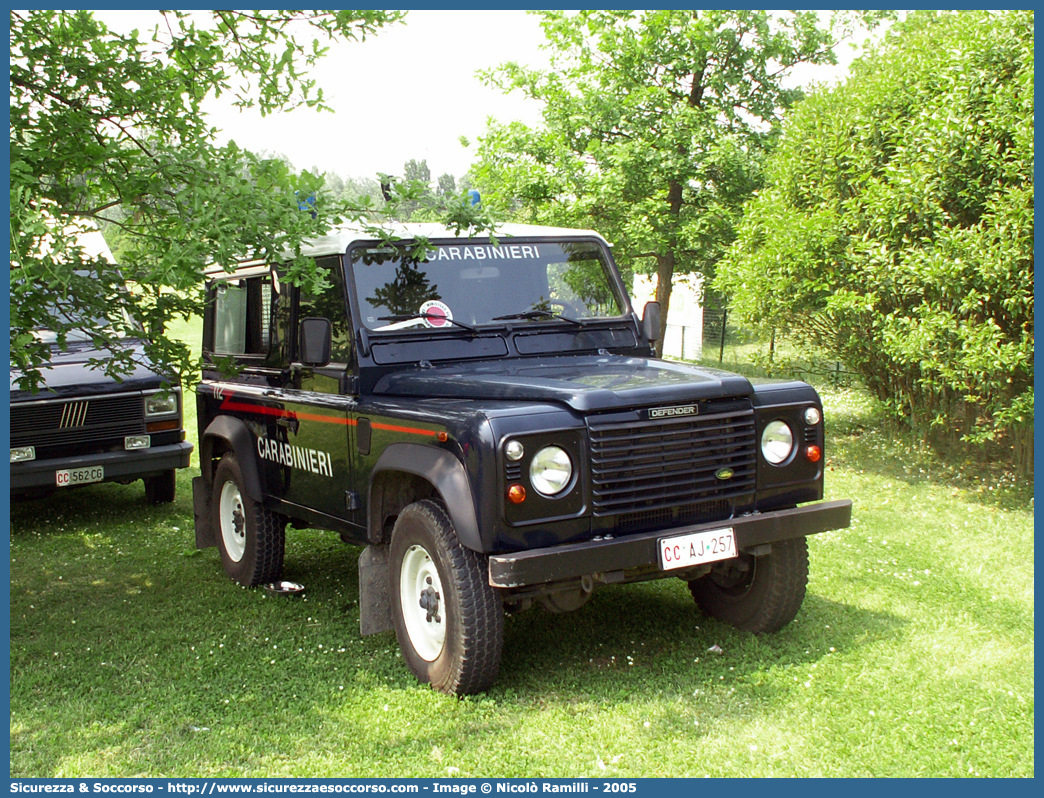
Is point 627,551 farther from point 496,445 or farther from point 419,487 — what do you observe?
point 419,487

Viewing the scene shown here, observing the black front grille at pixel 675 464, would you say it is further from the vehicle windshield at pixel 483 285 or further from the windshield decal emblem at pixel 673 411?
the vehicle windshield at pixel 483 285

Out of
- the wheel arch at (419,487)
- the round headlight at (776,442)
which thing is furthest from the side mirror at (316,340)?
the round headlight at (776,442)

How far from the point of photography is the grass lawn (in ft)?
13.3

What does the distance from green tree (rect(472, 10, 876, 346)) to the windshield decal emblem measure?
32.4 ft

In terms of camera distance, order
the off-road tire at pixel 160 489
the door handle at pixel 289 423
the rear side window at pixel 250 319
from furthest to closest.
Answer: the off-road tire at pixel 160 489 < the rear side window at pixel 250 319 < the door handle at pixel 289 423

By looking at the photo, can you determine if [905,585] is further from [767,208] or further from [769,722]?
[767,208]

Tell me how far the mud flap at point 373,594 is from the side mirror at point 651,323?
212cm

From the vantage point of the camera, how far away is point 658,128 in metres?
14.8

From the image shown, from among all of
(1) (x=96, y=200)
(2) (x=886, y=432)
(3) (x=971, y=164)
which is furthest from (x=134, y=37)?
(2) (x=886, y=432)

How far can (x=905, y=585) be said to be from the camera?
6.28m

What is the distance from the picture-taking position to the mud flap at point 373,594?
196 inches

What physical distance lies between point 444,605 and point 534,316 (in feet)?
6.12

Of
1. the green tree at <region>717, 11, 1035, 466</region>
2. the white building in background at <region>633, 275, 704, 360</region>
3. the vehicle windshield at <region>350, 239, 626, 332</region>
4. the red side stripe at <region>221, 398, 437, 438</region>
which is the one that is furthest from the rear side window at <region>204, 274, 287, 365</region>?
the white building in background at <region>633, 275, 704, 360</region>

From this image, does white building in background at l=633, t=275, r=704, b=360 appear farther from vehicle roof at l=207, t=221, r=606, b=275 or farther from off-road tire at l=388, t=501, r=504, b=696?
off-road tire at l=388, t=501, r=504, b=696
